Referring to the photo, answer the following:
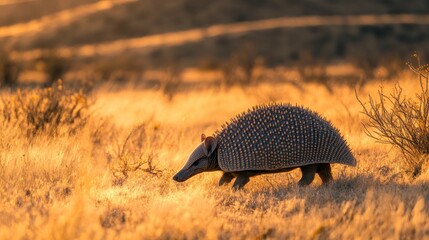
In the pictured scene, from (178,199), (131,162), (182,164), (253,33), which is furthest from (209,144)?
(253,33)

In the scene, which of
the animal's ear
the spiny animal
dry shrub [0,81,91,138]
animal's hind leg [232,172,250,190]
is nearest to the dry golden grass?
animal's hind leg [232,172,250,190]

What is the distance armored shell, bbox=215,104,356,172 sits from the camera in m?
8.39

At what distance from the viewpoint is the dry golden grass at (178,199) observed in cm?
657

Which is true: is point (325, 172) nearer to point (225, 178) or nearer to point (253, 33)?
point (225, 178)

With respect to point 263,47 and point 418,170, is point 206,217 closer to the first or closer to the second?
point 418,170

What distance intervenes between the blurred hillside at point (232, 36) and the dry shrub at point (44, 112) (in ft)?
86.3

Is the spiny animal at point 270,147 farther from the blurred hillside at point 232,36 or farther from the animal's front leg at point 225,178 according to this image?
the blurred hillside at point 232,36

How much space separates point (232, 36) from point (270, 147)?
154 feet

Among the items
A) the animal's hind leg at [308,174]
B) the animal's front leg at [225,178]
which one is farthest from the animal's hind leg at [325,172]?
the animal's front leg at [225,178]

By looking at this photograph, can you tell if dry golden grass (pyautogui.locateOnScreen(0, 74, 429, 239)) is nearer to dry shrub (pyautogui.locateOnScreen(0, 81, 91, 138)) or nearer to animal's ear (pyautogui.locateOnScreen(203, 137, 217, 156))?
animal's ear (pyautogui.locateOnScreen(203, 137, 217, 156))

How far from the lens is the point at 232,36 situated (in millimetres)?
55094

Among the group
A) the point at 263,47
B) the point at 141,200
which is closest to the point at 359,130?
the point at 141,200

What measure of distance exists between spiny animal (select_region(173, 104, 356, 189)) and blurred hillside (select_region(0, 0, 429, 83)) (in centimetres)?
3050

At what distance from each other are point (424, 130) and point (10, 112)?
6225mm
